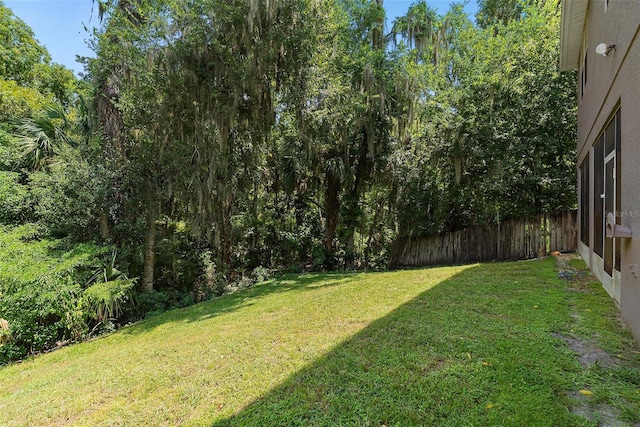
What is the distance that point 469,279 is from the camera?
5504 millimetres

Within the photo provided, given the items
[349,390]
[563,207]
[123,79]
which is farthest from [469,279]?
[123,79]

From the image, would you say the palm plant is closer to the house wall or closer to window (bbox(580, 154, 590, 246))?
the house wall

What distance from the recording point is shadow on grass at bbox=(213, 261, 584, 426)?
1.98 meters

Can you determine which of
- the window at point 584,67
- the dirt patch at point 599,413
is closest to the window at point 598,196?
the window at point 584,67

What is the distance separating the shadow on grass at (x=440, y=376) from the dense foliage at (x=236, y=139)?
5.32 metres

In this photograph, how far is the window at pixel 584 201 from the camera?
546cm

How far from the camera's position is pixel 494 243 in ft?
28.0

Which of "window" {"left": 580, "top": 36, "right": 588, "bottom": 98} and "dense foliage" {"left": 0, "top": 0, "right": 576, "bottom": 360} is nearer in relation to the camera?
"window" {"left": 580, "top": 36, "right": 588, "bottom": 98}

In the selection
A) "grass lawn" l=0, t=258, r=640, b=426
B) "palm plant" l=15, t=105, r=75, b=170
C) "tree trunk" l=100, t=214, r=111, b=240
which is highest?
"palm plant" l=15, t=105, r=75, b=170

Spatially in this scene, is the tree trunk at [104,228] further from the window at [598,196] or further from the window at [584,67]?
the window at [584,67]

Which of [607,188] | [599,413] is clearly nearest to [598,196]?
[607,188]

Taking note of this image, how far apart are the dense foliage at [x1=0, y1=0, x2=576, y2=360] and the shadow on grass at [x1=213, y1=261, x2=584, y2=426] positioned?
17.5 feet

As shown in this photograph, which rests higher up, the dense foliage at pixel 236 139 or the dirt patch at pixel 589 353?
the dense foliage at pixel 236 139

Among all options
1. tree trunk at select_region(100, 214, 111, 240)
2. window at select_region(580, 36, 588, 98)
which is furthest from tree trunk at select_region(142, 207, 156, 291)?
window at select_region(580, 36, 588, 98)
